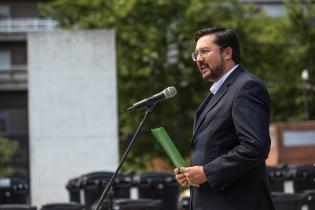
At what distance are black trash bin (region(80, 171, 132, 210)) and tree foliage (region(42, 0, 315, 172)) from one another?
1919cm

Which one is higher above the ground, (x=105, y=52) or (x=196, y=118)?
(x=105, y=52)

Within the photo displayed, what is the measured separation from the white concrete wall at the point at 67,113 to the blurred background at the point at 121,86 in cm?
2

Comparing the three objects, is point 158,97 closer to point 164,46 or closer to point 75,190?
point 75,190

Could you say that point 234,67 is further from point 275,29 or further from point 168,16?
point 275,29

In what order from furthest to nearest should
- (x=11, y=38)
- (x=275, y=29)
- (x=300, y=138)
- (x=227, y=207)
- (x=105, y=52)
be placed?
(x=11, y=38) < (x=275, y=29) < (x=300, y=138) < (x=105, y=52) < (x=227, y=207)

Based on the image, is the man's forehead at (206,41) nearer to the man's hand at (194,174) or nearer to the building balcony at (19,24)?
the man's hand at (194,174)

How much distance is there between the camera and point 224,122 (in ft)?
16.9

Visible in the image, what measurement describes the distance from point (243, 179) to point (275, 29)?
3373 cm

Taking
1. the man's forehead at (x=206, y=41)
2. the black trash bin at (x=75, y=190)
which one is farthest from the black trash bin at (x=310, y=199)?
the man's forehead at (x=206, y=41)

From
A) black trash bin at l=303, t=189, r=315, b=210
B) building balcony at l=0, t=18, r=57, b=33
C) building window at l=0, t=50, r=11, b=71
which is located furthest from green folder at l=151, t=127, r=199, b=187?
building window at l=0, t=50, r=11, b=71

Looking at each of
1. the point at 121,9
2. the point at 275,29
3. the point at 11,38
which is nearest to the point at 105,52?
the point at 121,9

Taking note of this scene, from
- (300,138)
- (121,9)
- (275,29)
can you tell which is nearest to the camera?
(300,138)

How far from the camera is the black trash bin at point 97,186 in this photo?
45.2 feet

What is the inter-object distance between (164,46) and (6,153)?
14056 mm
